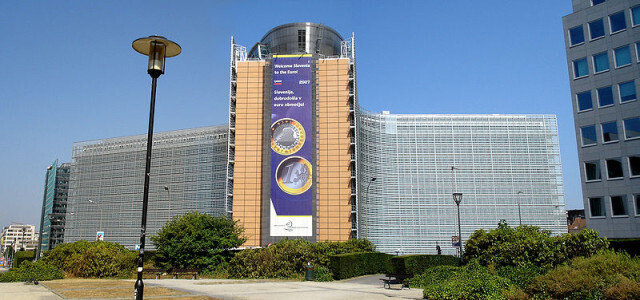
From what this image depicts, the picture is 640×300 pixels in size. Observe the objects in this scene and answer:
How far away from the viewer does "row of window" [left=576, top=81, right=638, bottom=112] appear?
35.7m

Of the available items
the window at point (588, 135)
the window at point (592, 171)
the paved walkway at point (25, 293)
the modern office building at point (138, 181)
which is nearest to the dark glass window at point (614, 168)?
the window at point (592, 171)

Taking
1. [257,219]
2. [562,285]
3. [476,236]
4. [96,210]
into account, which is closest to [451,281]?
[562,285]

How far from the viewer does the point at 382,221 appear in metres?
75.5

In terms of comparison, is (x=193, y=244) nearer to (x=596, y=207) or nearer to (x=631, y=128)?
(x=596, y=207)

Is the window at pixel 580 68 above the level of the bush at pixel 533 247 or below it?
above

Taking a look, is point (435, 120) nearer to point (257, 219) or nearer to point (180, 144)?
point (257, 219)

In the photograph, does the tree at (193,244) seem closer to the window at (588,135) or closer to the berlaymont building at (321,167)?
the berlaymont building at (321,167)

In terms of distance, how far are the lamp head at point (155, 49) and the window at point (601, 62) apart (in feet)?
118

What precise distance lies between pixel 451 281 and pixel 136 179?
260ft

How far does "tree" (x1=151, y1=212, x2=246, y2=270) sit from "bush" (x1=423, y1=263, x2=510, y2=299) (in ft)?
72.5

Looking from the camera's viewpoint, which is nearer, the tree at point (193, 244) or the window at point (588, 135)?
the tree at point (193, 244)

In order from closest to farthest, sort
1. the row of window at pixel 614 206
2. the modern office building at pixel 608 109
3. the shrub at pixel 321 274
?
1. the shrub at pixel 321 274
2. the row of window at pixel 614 206
3. the modern office building at pixel 608 109

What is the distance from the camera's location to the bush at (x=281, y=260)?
33.1m

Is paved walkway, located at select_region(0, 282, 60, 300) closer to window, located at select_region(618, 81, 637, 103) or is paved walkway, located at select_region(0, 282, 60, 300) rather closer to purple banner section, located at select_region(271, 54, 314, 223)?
purple banner section, located at select_region(271, 54, 314, 223)
